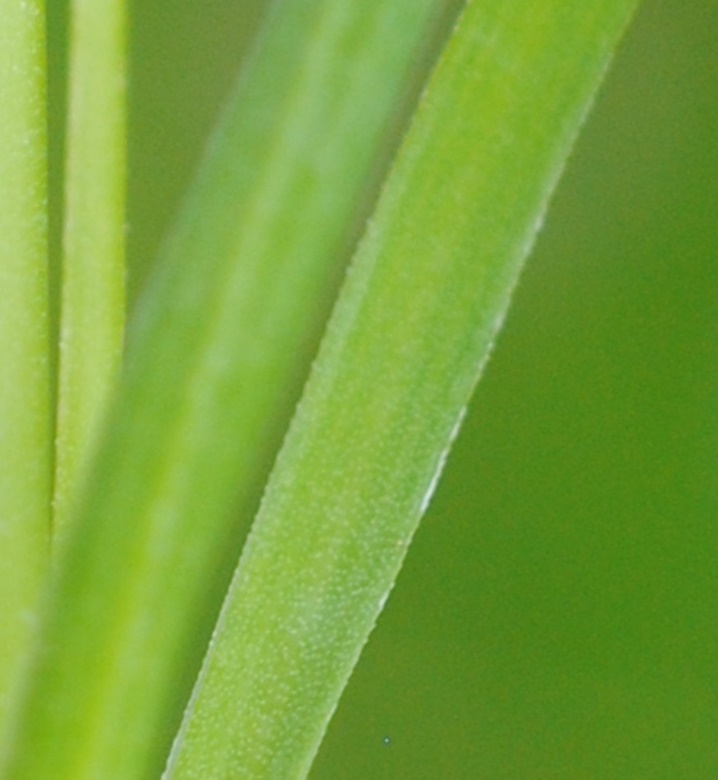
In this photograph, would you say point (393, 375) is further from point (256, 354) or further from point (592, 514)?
point (592, 514)

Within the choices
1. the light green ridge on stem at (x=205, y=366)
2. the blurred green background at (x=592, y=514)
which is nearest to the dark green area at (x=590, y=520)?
the blurred green background at (x=592, y=514)

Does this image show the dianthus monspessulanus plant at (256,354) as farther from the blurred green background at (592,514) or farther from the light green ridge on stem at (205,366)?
the blurred green background at (592,514)

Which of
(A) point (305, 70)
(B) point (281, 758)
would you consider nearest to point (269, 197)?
(A) point (305, 70)

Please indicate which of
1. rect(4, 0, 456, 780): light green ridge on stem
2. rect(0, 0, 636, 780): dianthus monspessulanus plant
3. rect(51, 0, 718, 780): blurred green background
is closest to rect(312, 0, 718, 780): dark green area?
rect(51, 0, 718, 780): blurred green background

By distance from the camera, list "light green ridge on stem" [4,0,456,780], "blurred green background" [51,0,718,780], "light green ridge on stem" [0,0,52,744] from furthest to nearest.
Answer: "blurred green background" [51,0,718,780] < "light green ridge on stem" [0,0,52,744] < "light green ridge on stem" [4,0,456,780]

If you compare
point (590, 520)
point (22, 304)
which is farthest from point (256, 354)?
point (590, 520)

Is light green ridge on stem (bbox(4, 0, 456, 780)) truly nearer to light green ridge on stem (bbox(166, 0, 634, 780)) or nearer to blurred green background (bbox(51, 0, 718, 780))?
light green ridge on stem (bbox(166, 0, 634, 780))

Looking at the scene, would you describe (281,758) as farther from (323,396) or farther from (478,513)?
(478,513)
